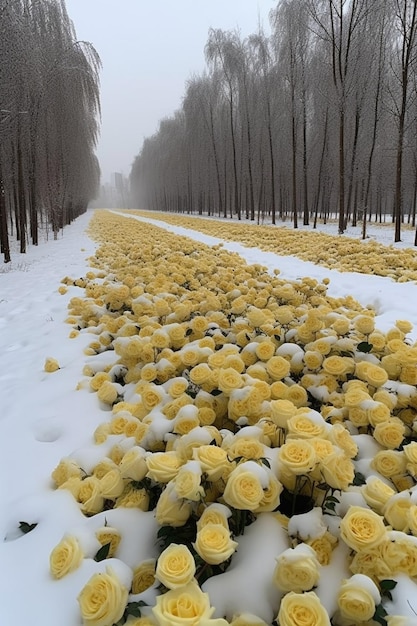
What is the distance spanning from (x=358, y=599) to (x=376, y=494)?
0.30 metres

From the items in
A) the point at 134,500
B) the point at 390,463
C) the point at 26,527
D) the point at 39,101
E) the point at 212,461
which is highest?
the point at 39,101

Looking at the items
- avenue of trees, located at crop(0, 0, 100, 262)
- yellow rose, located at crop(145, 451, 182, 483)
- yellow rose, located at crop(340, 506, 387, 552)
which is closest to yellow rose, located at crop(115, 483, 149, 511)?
yellow rose, located at crop(145, 451, 182, 483)

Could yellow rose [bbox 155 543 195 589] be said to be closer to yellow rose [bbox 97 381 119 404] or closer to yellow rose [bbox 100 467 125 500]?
yellow rose [bbox 100 467 125 500]

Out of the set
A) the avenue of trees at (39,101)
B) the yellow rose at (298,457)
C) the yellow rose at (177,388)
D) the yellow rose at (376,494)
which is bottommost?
the yellow rose at (376,494)

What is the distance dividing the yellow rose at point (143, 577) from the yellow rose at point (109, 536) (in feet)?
0.42

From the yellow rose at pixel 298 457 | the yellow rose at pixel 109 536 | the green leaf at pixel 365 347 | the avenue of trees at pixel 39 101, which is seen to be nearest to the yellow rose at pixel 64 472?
the yellow rose at pixel 109 536

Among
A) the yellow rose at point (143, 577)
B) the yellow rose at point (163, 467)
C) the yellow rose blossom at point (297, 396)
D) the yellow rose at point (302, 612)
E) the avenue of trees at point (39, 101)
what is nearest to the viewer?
the yellow rose at point (302, 612)

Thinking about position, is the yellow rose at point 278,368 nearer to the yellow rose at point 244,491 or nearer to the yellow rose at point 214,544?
the yellow rose at point 244,491

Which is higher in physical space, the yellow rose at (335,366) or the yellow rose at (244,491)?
the yellow rose at (335,366)

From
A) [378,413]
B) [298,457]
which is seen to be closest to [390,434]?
[378,413]

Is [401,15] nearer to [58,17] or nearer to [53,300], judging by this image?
[58,17]

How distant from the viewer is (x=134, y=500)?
4.06 ft

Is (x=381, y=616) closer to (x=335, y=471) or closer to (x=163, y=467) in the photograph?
(x=335, y=471)

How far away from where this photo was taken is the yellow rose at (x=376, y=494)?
3.50 ft
